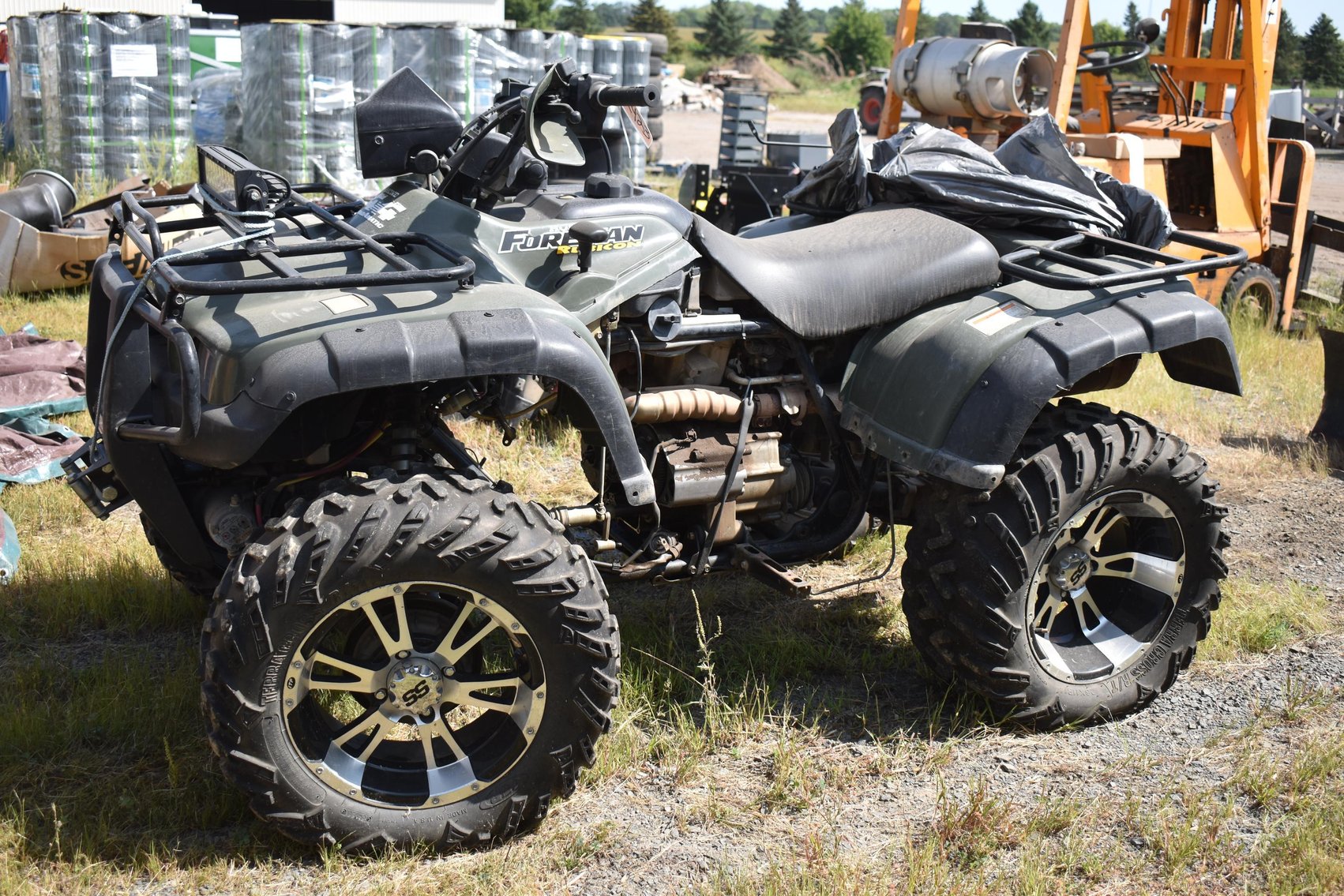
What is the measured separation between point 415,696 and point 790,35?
59636 millimetres

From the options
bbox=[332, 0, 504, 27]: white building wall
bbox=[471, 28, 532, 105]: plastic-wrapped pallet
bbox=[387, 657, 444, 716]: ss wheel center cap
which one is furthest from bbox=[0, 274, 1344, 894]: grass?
bbox=[332, 0, 504, 27]: white building wall

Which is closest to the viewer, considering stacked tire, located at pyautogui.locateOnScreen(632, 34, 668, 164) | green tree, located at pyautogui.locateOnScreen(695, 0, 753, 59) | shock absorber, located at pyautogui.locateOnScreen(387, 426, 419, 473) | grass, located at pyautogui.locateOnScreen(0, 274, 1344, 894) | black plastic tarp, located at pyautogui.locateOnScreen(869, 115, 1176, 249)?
grass, located at pyautogui.locateOnScreen(0, 274, 1344, 894)

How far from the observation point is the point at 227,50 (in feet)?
55.8

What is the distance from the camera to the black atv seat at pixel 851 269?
3.98m

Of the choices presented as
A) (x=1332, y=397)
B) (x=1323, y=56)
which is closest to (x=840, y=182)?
(x=1332, y=397)

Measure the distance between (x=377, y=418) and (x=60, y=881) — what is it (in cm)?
141

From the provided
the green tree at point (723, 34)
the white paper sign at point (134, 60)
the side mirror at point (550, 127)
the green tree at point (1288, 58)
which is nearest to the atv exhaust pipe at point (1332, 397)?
the side mirror at point (550, 127)

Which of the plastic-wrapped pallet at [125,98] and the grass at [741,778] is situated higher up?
the plastic-wrapped pallet at [125,98]

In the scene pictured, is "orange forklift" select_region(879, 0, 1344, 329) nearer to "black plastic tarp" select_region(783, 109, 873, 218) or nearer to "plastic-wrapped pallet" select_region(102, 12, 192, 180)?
"black plastic tarp" select_region(783, 109, 873, 218)

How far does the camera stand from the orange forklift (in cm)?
923

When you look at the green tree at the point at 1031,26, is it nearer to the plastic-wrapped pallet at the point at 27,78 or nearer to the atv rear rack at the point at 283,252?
the plastic-wrapped pallet at the point at 27,78

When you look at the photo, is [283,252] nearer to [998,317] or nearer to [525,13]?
[998,317]

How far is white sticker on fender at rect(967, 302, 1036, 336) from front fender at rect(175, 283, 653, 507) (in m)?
1.22

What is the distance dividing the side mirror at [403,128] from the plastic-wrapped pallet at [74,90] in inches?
411
